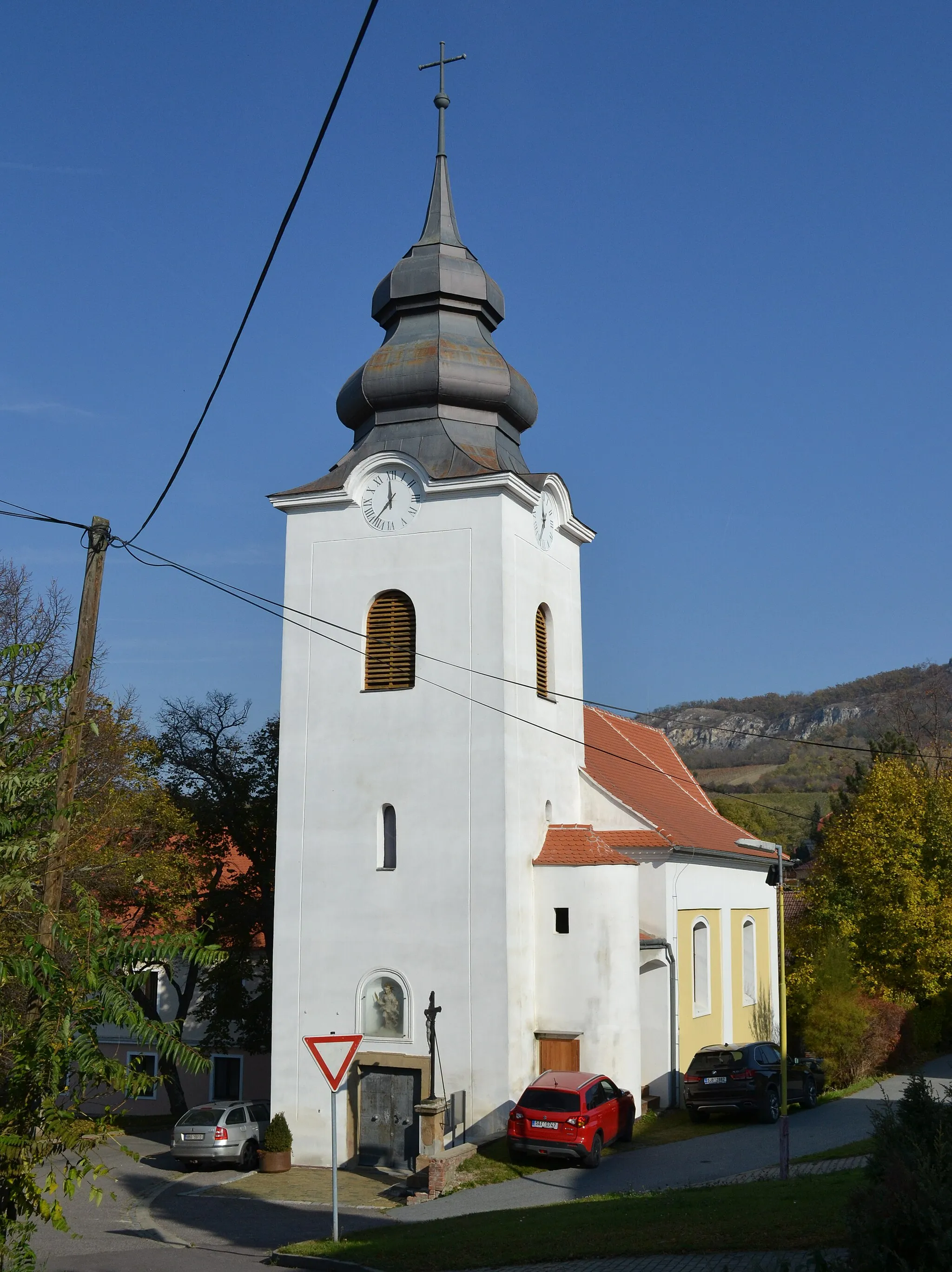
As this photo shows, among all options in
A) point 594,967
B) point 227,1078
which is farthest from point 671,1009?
point 227,1078

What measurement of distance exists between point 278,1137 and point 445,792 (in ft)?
22.0

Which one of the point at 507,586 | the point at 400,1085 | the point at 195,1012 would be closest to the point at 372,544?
the point at 507,586

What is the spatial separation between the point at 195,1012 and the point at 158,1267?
49.0ft

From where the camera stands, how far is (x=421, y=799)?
917 inches

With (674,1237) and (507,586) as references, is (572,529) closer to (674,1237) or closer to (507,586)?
(507,586)

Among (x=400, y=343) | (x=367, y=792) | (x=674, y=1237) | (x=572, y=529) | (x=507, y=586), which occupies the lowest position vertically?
(x=674, y=1237)

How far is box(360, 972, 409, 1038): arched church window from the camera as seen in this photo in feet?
74.3

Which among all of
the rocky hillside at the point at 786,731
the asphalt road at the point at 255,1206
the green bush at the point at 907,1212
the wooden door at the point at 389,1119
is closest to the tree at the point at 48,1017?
the green bush at the point at 907,1212

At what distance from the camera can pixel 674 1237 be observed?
12.5 m

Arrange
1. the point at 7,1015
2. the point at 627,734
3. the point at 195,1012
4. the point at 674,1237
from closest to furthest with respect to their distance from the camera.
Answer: the point at 7,1015 → the point at 674,1237 → the point at 195,1012 → the point at 627,734

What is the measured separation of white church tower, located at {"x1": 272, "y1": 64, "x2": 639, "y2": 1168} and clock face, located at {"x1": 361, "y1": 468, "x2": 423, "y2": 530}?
3cm

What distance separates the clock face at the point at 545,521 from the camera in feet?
84.0

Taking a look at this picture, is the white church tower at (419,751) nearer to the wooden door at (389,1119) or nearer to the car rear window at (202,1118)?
the wooden door at (389,1119)

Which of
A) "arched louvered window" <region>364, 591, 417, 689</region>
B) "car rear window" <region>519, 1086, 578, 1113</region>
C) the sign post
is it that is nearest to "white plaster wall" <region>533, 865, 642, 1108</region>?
"car rear window" <region>519, 1086, 578, 1113</region>
